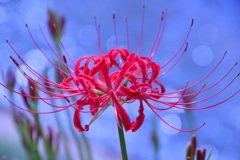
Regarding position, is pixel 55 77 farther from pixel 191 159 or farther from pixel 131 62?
pixel 191 159

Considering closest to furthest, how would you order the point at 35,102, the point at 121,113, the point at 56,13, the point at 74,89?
the point at 121,113, the point at 74,89, the point at 35,102, the point at 56,13

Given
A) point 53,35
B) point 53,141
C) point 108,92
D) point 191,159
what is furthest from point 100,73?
point 53,35

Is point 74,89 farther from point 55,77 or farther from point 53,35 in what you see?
point 53,35

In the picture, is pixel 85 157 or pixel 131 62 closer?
pixel 131 62

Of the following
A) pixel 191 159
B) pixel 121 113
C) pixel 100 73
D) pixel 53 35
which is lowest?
pixel 191 159

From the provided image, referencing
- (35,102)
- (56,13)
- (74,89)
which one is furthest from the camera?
(56,13)

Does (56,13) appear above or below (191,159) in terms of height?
above

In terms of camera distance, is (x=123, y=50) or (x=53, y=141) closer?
(x=123, y=50)

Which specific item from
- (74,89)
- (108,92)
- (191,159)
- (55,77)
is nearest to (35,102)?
(55,77)

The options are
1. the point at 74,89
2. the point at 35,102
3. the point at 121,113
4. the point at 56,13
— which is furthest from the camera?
the point at 56,13
